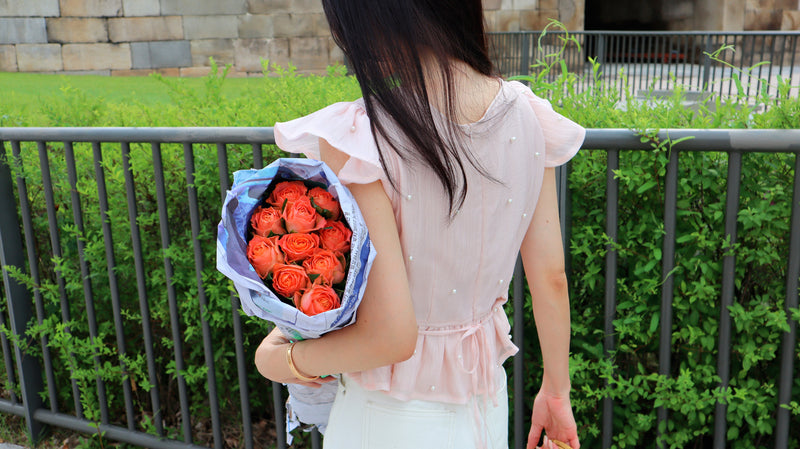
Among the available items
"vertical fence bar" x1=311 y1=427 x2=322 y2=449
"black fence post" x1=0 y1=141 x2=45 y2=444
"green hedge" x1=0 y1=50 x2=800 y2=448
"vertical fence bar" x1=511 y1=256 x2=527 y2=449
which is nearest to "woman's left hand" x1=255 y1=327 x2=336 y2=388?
"vertical fence bar" x1=511 y1=256 x2=527 y2=449

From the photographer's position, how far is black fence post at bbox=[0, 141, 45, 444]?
308cm

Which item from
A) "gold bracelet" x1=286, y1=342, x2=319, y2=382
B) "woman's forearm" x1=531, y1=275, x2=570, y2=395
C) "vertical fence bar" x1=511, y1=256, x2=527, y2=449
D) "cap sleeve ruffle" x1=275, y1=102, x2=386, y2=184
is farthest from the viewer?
"vertical fence bar" x1=511, y1=256, x2=527, y2=449

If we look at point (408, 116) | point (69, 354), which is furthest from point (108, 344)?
point (408, 116)

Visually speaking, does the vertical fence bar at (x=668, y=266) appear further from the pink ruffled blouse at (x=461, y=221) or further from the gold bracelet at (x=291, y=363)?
the gold bracelet at (x=291, y=363)

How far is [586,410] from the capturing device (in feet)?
7.71

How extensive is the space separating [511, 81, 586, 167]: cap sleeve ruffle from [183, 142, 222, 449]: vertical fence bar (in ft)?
5.00

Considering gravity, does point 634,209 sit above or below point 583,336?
above

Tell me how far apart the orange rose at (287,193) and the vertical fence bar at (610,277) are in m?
1.12

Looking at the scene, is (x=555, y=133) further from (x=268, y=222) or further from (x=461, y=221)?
(x=268, y=222)

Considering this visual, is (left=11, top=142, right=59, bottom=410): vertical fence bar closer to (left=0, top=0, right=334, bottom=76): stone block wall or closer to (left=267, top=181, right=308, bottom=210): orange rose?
(left=267, top=181, right=308, bottom=210): orange rose

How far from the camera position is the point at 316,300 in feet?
3.87

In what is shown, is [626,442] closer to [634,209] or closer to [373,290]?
[634,209]

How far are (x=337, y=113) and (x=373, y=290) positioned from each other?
0.31 meters

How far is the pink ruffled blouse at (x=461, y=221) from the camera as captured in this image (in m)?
1.22
